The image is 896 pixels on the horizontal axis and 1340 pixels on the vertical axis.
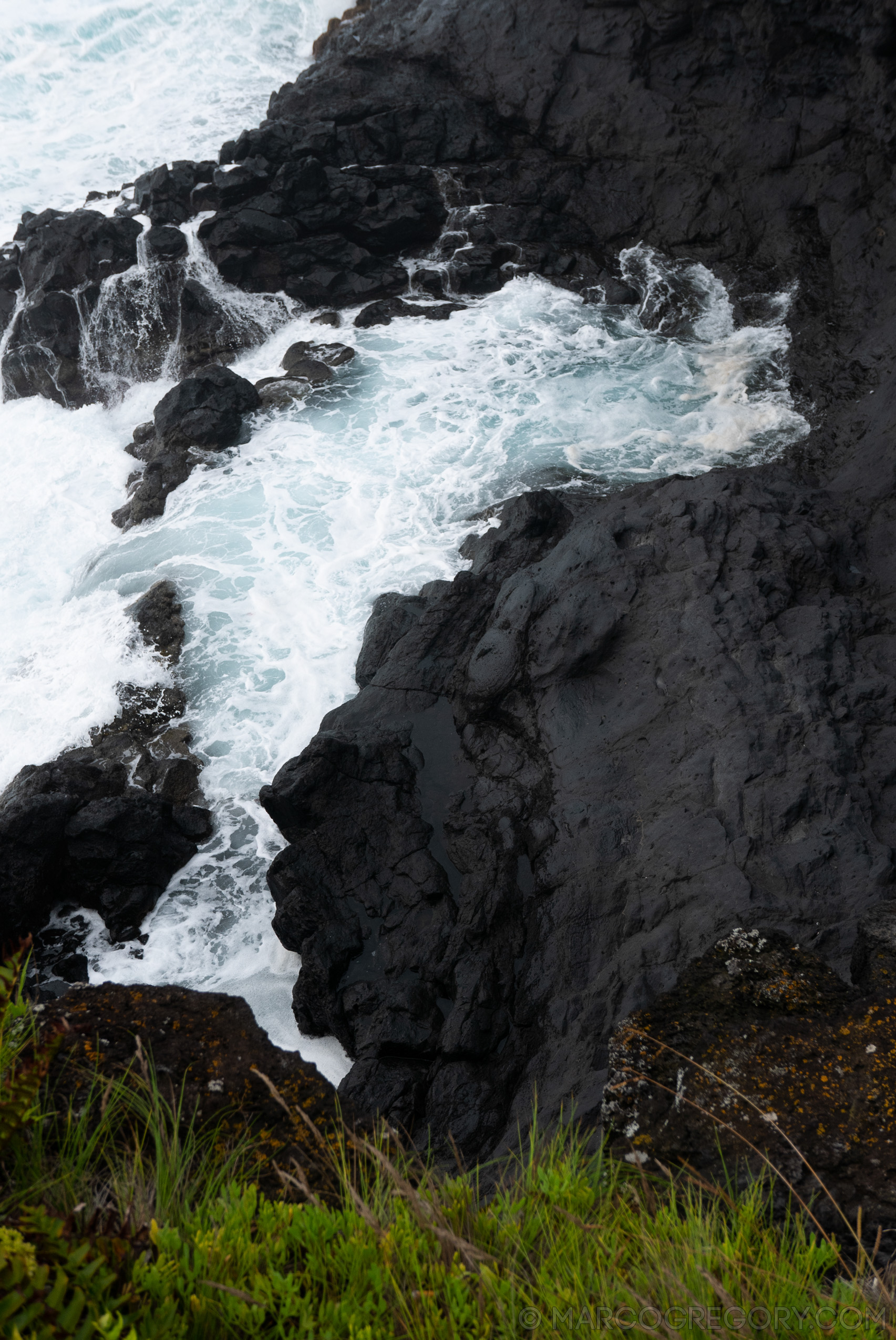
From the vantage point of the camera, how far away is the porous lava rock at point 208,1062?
348 cm

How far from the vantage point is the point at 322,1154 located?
3.48m

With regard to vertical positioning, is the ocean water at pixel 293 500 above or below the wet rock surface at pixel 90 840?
above

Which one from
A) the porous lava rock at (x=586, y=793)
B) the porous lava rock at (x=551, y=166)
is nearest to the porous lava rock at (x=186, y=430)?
the porous lava rock at (x=551, y=166)

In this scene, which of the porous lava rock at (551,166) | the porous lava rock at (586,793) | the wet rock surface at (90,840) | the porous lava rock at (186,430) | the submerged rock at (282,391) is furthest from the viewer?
the porous lava rock at (551,166)

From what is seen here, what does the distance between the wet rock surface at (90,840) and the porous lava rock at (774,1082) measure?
4.84 m

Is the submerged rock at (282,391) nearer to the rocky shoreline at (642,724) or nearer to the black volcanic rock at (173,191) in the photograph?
the rocky shoreline at (642,724)

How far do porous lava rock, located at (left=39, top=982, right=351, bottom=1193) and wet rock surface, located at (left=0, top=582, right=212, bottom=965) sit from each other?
3.38 meters

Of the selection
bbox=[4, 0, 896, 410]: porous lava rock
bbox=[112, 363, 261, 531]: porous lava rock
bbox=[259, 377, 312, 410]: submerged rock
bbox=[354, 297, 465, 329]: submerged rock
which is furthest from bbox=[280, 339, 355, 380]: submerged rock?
bbox=[4, 0, 896, 410]: porous lava rock

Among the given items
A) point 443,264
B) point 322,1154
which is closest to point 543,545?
point 322,1154

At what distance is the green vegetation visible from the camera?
196 centimetres

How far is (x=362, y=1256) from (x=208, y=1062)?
220 centimetres

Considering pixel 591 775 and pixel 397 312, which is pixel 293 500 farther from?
pixel 591 775

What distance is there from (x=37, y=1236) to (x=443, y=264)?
1630 cm

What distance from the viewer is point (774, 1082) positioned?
4.18 metres
